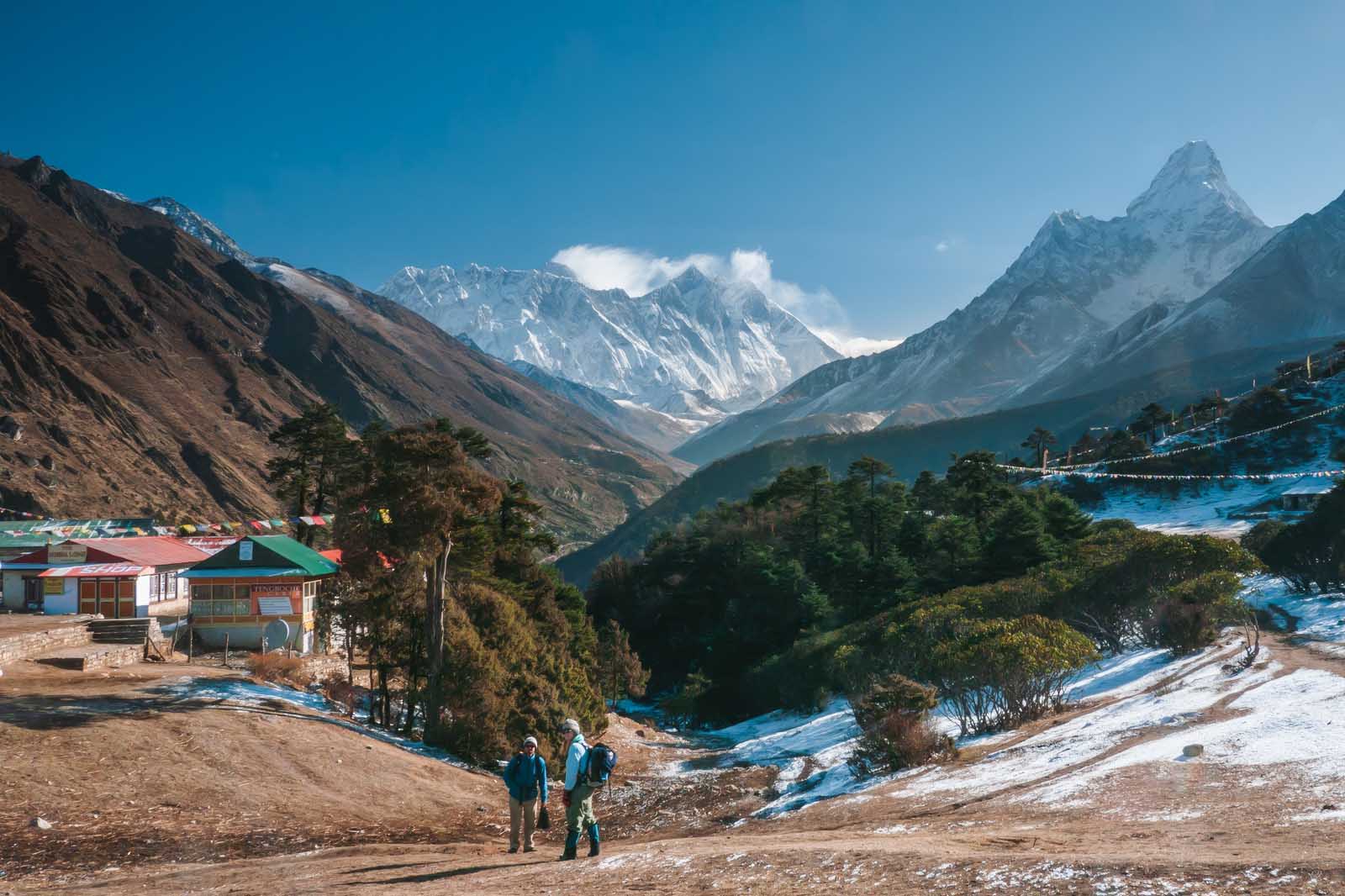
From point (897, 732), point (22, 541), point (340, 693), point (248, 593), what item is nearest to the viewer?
point (897, 732)

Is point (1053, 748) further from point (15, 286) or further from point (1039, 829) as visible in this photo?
point (15, 286)

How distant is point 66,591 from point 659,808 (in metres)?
32.8

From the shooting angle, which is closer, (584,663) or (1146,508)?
(584,663)

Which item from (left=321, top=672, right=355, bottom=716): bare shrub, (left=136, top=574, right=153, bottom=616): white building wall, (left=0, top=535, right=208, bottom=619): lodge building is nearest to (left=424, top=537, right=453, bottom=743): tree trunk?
(left=321, top=672, right=355, bottom=716): bare shrub

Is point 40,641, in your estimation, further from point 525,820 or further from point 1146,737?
point 1146,737

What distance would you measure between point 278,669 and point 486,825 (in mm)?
14949

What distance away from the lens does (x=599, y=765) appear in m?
11.3

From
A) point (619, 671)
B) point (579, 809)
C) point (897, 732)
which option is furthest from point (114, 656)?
point (619, 671)

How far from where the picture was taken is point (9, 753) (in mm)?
15562

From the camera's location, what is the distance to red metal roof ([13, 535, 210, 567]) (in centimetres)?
4000

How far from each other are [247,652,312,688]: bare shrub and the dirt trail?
5146mm

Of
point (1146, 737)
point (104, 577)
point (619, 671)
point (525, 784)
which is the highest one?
point (104, 577)

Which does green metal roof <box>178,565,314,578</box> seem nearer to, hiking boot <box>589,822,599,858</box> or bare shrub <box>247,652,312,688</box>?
bare shrub <box>247,652,312,688</box>

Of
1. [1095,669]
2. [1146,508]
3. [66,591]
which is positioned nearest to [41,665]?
[66,591]
